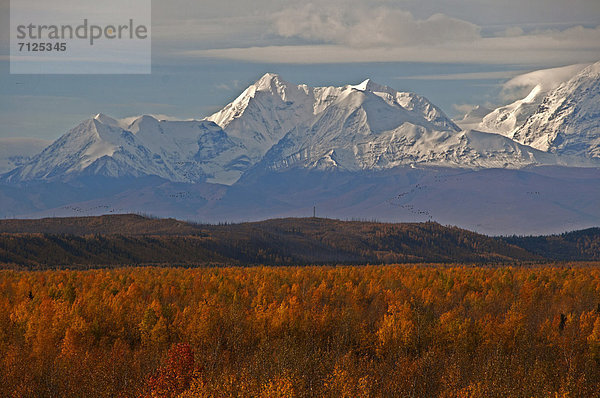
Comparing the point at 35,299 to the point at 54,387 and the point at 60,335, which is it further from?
the point at 54,387

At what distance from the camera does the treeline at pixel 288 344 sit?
71312 mm

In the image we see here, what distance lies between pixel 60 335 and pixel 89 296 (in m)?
24.0

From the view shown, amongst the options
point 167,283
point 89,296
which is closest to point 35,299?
point 89,296

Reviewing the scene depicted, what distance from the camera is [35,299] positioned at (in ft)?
386

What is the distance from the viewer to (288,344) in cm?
9262

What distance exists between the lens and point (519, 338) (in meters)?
104

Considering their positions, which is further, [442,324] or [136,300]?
[136,300]

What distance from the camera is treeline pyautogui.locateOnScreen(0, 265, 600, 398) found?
7131cm

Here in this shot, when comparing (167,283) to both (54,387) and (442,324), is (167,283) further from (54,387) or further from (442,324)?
(54,387)

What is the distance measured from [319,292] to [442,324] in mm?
38927

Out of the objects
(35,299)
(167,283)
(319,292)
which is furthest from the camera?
(167,283)

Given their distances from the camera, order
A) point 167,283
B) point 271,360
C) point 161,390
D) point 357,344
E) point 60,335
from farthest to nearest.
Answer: point 167,283
point 357,344
point 60,335
point 271,360
point 161,390

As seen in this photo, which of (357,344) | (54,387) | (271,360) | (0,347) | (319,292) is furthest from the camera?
(319,292)

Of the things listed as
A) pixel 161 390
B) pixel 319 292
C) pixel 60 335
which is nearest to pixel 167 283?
pixel 319 292
